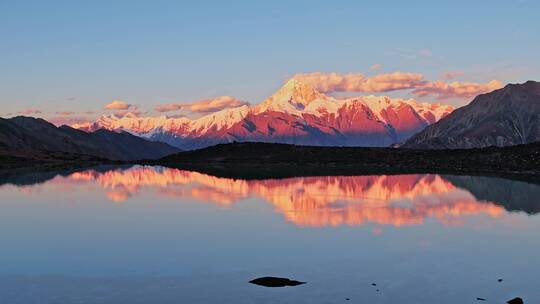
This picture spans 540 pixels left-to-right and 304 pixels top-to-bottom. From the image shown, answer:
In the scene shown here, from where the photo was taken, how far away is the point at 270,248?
39344 millimetres

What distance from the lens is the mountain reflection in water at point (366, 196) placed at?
5559cm

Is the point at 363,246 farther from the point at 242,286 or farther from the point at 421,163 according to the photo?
the point at 421,163

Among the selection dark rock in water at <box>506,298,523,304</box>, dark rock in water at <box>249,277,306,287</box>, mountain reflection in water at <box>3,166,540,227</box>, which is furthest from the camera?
mountain reflection in water at <box>3,166,540,227</box>

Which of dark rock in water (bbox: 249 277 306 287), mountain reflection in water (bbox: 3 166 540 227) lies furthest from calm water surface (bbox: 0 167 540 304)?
dark rock in water (bbox: 249 277 306 287)

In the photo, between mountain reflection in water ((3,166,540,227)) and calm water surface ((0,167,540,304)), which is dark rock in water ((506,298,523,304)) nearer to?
calm water surface ((0,167,540,304))

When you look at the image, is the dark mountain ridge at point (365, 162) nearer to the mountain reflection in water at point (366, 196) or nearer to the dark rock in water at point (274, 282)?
the mountain reflection in water at point (366, 196)

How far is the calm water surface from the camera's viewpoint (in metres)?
28.8

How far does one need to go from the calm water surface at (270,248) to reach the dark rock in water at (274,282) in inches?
24.9

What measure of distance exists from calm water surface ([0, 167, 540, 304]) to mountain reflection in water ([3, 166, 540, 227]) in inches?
12.2

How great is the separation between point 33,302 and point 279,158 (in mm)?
159465

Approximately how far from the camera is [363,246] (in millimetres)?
39938

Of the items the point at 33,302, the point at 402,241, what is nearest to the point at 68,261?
the point at 33,302

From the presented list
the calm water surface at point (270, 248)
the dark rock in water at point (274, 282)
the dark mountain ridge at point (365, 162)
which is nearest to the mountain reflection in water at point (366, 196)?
the calm water surface at point (270, 248)

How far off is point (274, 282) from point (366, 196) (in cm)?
4536
